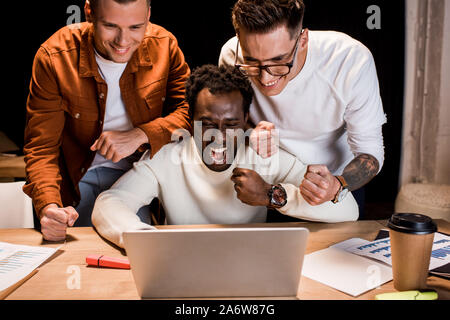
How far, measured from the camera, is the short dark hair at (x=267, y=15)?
4.67ft

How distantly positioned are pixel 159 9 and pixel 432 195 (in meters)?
2.14

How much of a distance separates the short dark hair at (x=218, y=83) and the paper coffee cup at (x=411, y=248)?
805mm

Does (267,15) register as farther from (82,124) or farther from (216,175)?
(82,124)

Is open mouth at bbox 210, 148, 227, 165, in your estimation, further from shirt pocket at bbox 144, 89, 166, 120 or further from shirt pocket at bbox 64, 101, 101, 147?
shirt pocket at bbox 64, 101, 101, 147

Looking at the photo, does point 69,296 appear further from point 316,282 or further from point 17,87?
point 17,87

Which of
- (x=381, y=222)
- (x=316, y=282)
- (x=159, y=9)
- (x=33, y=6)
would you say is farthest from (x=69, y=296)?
(x=33, y=6)

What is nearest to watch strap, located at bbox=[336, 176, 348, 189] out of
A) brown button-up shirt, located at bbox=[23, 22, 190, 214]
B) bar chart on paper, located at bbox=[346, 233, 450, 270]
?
bar chart on paper, located at bbox=[346, 233, 450, 270]

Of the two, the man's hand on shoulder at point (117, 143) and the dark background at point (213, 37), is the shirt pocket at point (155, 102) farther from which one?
the dark background at point (213, 37)

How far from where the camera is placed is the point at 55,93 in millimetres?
1670

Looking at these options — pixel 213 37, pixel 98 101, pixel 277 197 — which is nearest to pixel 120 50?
pixel 98 101

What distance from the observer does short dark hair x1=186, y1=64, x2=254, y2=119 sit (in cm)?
155

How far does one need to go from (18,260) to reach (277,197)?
80cm

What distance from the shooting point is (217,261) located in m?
0.89

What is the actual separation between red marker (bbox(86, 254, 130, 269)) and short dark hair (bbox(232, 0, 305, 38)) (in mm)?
855
